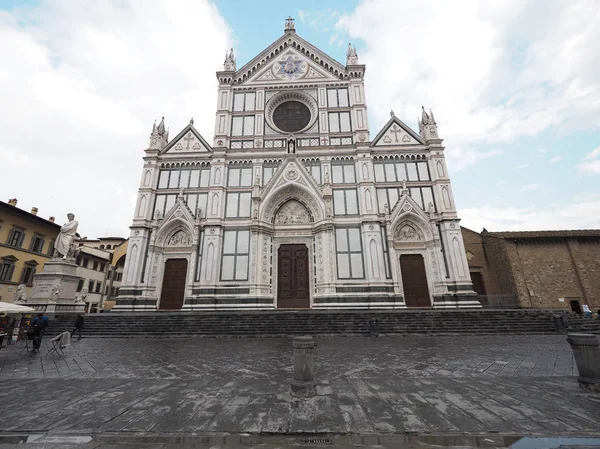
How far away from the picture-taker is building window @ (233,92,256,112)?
23.0 m

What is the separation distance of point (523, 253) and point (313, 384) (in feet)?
79.9

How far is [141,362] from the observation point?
288 inches

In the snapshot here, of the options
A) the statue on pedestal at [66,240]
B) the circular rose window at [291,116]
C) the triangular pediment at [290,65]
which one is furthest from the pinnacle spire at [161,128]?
the circular rose window at [291,116]

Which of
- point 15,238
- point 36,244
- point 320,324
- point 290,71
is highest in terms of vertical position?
point 290,71

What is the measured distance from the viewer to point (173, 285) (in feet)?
62.1

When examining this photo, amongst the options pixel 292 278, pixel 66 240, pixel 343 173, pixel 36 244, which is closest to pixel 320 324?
pixel 292 278

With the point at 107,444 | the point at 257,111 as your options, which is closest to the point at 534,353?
the point at 107,444

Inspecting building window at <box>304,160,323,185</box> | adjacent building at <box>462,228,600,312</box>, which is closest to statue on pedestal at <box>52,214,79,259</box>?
building window at <box>304,160,323,185</box>

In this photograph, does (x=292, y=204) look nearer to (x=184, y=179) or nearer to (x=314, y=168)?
(x=314, y=168)

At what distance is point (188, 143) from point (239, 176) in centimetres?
529

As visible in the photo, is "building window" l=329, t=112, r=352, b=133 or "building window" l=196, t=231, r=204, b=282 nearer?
"building window" l=196, t=231, r=204, b=282

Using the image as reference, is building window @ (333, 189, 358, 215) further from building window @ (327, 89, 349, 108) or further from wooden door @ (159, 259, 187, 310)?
wooden door @ (159, 259, 187, 310)

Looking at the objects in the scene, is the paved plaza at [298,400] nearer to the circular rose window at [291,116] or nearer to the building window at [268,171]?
the building window at [268,171]

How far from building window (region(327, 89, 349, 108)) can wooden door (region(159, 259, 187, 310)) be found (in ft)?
56.2
